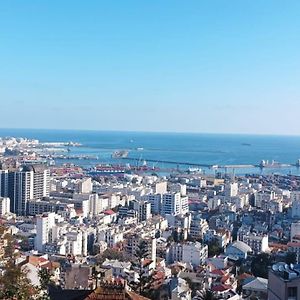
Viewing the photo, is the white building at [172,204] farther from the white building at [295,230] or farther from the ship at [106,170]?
the ship at [106,170]

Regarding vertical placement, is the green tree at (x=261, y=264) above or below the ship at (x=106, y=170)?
above

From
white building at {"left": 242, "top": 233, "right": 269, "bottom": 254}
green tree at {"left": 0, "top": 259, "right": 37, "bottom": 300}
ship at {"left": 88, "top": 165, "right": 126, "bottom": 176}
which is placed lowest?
ship at {"left": 88, "top": 165, "right": 126, "bottom": 176}

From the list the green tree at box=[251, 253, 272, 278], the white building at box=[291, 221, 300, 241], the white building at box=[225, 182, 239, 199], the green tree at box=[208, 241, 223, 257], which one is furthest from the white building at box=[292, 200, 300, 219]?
the green tree at box=[251, 253, 272, 278]

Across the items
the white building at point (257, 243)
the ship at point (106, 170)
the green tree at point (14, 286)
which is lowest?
the ship at point (106, 170)

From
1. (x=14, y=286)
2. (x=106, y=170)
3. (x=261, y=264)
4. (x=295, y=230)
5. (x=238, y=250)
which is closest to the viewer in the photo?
(x=14, y=286)

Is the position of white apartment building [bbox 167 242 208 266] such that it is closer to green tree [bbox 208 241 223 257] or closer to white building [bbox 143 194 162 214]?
green tree [bbox 208 241 223 257]

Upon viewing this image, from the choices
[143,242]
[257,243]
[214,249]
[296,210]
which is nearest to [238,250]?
[214,249]

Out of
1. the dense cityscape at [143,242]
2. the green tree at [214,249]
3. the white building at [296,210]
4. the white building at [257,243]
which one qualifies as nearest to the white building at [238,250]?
the dense cityscape at [143,242]

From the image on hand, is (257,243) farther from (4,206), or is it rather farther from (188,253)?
(4,206)
